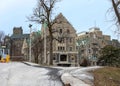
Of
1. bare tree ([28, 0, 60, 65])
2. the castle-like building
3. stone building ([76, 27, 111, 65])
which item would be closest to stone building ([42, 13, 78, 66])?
the castle-like building

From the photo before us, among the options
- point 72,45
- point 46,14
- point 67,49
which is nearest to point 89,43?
point 72,45

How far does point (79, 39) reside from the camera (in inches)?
5694

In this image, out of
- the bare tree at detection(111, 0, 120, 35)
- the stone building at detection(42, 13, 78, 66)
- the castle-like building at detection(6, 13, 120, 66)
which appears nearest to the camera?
the bare tree at detection(111, 0, 120, 35)

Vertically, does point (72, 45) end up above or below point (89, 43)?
below

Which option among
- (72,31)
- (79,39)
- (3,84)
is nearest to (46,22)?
(3,84)

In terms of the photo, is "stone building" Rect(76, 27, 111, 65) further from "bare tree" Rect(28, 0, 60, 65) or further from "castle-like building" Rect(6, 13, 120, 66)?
"bare tree" Rect(28, 0, 60, 65)

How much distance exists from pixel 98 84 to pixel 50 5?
1340 inches

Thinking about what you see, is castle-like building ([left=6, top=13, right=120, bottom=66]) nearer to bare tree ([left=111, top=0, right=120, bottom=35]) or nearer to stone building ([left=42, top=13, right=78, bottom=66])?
stone building ([left=42, top=13, right=78, bottom=66])

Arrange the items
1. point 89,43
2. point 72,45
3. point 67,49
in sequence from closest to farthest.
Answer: point 67,49 → point 72,45 → point 89,43

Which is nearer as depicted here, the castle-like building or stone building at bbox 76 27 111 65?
the castle-like building

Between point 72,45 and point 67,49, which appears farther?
point 72,45

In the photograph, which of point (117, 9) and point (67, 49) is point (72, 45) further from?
point (117, 9)

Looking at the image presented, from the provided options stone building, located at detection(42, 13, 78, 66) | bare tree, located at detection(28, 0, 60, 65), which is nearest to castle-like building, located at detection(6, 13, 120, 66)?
stone building, located at detection(42, 13, 78, 66)

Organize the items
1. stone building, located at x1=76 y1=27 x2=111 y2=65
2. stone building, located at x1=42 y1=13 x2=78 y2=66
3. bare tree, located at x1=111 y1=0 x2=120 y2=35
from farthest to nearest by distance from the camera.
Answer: stone building, located at x1=76 y1=27 x2=111 y2=65 < stone building, located at x1=42 y1=13 x2=78 y2=66 < bare tree, located at x1=111 y1=0 x2=120 y2=35
